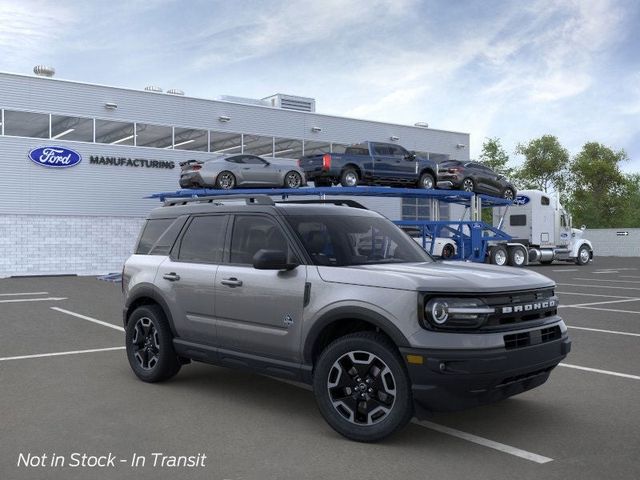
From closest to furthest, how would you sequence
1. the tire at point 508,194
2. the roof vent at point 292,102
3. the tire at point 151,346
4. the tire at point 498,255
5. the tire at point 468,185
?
the tire at point 151,346 → the tire at point 468,185 → the tire at point 508,194 → the tire at point 498,255 → the roof vent at point 292,102

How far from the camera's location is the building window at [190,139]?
30891 mm

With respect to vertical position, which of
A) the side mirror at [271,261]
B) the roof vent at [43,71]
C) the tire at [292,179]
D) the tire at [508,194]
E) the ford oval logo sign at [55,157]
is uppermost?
the roof vent at [43,71]

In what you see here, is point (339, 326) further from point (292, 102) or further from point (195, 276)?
point (292, 102)

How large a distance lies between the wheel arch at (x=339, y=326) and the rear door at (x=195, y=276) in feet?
4.05

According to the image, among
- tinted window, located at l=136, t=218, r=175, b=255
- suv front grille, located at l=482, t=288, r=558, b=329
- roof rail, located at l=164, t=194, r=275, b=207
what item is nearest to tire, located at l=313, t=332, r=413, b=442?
suv front grille, located at l=482, t=288, r=558, b=329

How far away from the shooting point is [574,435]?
5008 mm

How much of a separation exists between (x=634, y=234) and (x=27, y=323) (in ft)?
157

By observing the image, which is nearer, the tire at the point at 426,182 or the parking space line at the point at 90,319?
the parking space line at the point at 90,319

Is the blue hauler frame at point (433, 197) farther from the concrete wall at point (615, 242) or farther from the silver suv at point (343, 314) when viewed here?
the concrete wall at point (615, 242)

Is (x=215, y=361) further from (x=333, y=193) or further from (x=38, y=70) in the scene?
(x=38, y=70)

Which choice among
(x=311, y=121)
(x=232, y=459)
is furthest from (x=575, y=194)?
(x=232, y=459)

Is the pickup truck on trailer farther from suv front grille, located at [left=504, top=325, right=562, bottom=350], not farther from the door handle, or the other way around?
suv front grille, located at [left=504, top=325, right=562, bottom=350]

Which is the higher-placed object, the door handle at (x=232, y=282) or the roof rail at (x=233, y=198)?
the roof rail at (x=233, y=198)

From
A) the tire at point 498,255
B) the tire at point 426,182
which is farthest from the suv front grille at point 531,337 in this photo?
the tire at point 498,255
